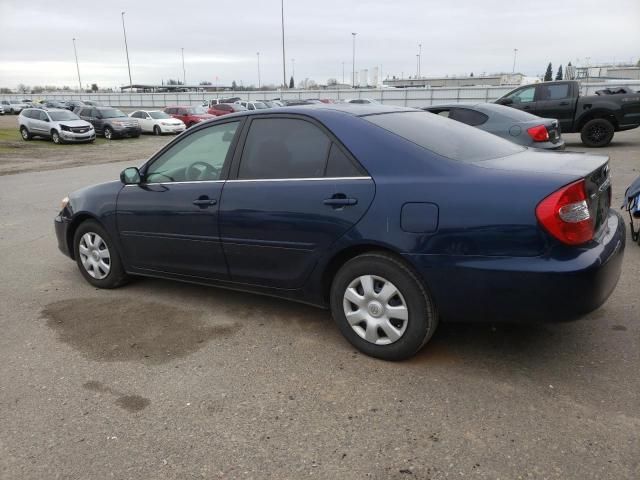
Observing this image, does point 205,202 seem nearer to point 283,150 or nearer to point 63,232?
point 283,150

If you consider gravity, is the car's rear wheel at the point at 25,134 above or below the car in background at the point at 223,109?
below

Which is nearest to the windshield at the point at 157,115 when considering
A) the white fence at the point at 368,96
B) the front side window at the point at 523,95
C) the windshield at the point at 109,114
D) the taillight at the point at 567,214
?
the windshield at the point at 109,114

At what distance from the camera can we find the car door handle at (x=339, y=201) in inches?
131

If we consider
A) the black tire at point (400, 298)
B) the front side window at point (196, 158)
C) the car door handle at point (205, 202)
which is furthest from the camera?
the front side window at point (196, 158)

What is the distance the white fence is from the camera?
3806cm

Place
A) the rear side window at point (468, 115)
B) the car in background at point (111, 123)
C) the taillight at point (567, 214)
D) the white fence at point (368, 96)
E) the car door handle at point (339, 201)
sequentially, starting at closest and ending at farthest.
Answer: the taillight at point (567, 214) → the car door handle at point (339, 201) → the rear side window at point (468, 115) → the car in background at point (111, 123) → the white fence at point (368, 96)

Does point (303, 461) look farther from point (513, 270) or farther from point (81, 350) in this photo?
point (81, 350)

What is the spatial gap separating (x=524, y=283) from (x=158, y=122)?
29.6 metres

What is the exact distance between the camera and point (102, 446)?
8.76 ft

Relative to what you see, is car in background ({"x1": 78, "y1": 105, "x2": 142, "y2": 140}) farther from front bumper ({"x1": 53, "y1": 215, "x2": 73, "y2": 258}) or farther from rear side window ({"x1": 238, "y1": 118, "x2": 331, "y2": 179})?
rear side window ({"x1": 238, "y1": 118, "x2": 331, "y2": 179})

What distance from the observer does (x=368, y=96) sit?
4616 centimetres

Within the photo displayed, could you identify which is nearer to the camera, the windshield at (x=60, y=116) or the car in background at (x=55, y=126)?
the car in background at (x=55, y=126)

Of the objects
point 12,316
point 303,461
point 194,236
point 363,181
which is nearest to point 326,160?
point 363,181

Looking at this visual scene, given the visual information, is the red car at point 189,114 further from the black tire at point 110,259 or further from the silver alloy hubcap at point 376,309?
the silver alloy hubcap at point 376,309
